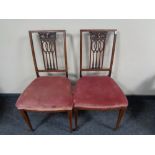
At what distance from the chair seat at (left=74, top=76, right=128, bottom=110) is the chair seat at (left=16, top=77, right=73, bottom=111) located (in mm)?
94

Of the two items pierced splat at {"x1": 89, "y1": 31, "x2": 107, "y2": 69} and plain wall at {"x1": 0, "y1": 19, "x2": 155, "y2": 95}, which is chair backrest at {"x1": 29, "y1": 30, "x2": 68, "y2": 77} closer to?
plain wall at {"x1": 0, "y1": 19, "x2": 155, "y2": 95}

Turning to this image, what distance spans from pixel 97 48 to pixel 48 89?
2.00 feet

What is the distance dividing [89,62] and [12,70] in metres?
0.89

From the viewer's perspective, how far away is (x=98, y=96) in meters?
1.34

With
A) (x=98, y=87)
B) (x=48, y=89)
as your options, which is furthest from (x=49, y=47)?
(x=98, y=87)

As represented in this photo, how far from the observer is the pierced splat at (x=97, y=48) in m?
1.42

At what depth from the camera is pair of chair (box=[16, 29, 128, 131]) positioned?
1.30 m

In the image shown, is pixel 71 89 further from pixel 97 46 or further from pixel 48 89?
pixel 97 46

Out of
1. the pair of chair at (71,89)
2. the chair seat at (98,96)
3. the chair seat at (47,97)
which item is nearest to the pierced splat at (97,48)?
the pair of chair at (71,89)

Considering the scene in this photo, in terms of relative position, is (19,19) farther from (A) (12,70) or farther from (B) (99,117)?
(B) (99,117)

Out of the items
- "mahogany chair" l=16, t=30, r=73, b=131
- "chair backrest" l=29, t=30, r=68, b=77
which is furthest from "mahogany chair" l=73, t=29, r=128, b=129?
"chair backrest" l=29, t=30, r=68, b=77

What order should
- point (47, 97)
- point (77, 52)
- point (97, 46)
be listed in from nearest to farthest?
point (47, 97)
point (97, 46)
point (77, 52)
